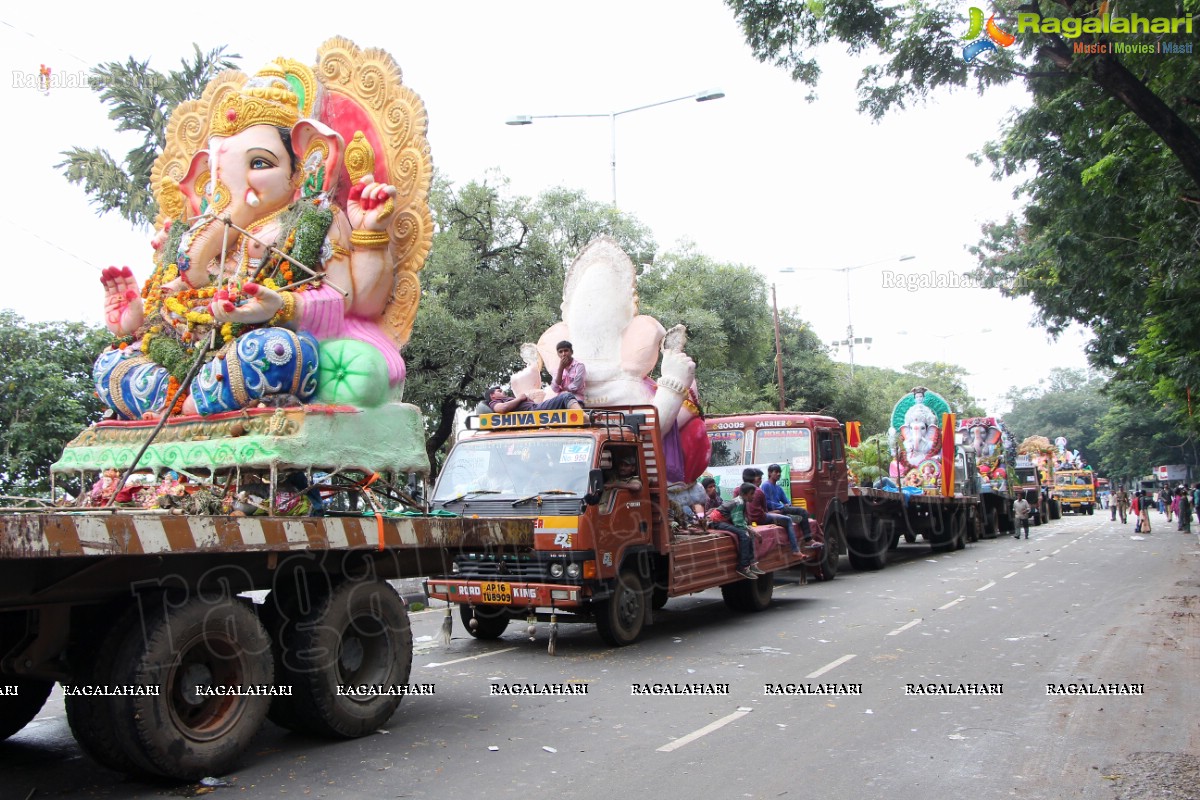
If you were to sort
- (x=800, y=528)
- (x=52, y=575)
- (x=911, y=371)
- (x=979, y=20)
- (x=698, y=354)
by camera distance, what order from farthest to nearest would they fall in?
(x=911, y=371)
(x=698, y=354)
(x=800, y=528)
(x=979, y=20)
(x=52, y=575)

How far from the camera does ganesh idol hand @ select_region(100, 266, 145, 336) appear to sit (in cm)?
1014

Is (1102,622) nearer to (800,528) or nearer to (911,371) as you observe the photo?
(800,528)

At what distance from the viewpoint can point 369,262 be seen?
10.0 meters

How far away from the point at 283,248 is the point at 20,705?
4905mm

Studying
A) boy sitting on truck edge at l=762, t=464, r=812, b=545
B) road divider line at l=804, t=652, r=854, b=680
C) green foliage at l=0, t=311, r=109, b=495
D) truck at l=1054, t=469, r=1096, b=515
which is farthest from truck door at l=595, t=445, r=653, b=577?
truck at l=1054, t=469, r=1096, b=515

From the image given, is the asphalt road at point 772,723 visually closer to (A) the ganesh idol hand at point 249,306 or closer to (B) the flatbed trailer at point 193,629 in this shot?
(B) the flatbed trailer at point 193,629

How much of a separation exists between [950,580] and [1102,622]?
5121mm

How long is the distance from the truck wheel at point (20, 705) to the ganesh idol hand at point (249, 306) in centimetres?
389

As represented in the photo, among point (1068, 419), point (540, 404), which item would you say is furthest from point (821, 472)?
point (1068, 419)

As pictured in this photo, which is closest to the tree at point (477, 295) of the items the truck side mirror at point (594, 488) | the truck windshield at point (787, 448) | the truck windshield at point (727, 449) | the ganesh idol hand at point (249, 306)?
the truck windshield at point (727, 449)

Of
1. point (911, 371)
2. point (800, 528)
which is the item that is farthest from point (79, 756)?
point (911, 371)

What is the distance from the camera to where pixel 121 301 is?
10.2 m

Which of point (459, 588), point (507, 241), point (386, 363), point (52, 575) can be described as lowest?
point (459, 588)

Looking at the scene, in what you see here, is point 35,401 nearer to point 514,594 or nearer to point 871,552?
point 514,594
